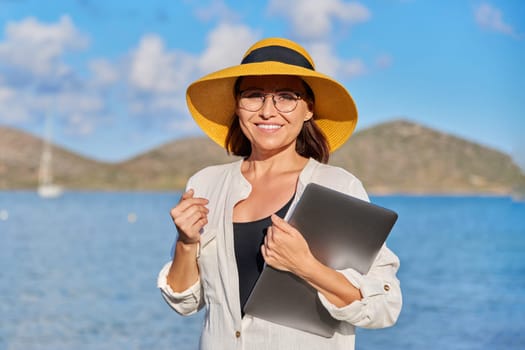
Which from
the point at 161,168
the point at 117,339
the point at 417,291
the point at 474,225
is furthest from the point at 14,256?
the point at 161,168

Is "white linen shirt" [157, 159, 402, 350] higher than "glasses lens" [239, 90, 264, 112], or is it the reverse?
"glasses lens" [239, 90, 264, 112]

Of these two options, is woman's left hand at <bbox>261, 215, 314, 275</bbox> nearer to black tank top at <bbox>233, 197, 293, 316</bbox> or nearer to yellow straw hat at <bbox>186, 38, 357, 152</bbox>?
black tank top at <bbox>233, 197, 293, 316</bbox>

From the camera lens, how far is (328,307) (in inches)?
74.3

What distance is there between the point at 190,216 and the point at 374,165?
11446 cm

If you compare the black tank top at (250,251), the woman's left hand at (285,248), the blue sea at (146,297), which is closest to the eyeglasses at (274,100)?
the black tank top at (250,251)

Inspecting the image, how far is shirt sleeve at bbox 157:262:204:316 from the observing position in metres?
2.16

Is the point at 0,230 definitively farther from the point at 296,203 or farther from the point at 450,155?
the point at 450,155

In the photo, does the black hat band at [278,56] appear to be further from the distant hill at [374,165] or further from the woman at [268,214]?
the distant hill at [374,165]

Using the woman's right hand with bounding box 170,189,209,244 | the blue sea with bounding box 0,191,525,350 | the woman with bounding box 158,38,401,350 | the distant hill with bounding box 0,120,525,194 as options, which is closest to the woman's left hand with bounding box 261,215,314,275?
the woman with bounding box 158,38,401,350

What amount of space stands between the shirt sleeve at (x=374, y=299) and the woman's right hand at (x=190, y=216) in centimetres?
37

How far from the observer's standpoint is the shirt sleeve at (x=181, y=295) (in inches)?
85.2

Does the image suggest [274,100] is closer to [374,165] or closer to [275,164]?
[275,164]

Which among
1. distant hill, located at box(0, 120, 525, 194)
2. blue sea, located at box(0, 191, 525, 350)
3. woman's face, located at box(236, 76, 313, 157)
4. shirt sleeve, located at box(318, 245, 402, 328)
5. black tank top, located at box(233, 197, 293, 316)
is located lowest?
shirt sleeve, located at box(318, 245, 402, 328)

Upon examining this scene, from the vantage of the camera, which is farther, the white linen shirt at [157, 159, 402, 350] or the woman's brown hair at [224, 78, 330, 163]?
the woman's brown hair at [224, 78, 330, 163]
